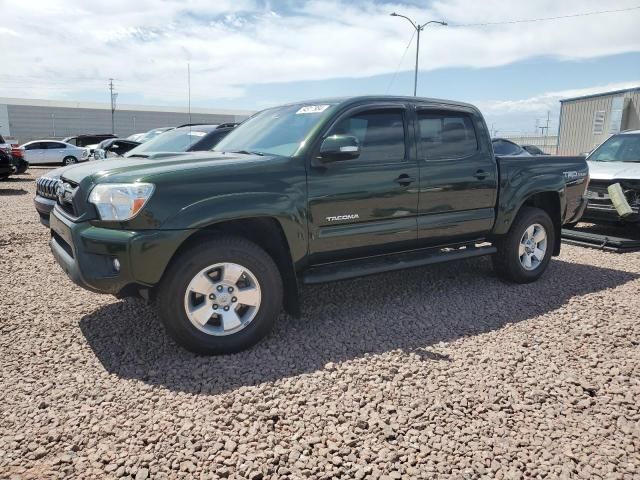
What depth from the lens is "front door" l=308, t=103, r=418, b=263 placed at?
152 inches

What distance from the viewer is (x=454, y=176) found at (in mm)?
4629

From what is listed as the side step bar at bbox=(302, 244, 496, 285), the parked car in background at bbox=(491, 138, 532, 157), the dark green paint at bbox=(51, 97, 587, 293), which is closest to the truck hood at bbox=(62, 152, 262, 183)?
the dark green paint at bbox=(51, 97, 587, 293)

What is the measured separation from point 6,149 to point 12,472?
15.8 meters

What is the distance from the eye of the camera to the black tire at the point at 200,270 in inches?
131

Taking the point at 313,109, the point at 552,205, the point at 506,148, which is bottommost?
the point at 552,205

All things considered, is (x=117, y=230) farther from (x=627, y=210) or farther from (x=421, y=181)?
(x=627, y=210)

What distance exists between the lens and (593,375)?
10.9 feet

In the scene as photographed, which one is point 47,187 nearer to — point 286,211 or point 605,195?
point 286,211

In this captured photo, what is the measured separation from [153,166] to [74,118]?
75290mm

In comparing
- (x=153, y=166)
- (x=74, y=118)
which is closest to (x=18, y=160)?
(x=153, y=166)

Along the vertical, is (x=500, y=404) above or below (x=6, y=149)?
below

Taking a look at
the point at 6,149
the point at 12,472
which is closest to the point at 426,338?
the point at 12,472

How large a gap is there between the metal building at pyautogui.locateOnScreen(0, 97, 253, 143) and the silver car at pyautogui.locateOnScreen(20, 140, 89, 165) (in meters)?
45.3

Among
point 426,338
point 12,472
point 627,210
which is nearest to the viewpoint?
point 12,472
